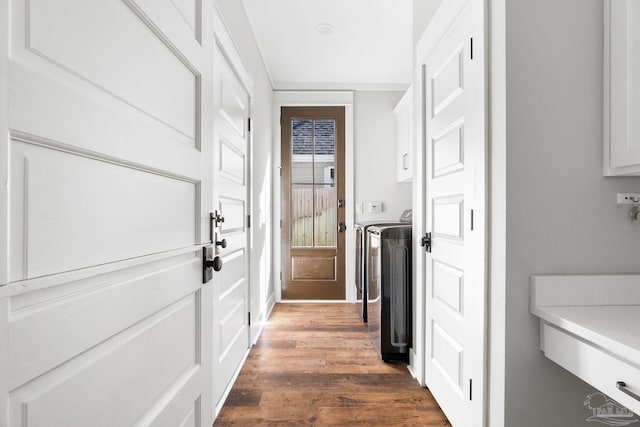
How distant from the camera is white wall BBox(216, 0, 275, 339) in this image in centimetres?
231

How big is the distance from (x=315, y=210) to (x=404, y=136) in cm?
127

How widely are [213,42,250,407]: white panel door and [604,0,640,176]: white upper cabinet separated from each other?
5.00 feet

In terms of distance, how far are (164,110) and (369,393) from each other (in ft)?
5.90

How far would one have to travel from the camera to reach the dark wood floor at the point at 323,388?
5.52ft

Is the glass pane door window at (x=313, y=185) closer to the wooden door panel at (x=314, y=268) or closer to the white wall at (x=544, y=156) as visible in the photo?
the wooden door panel at (x=314, y=268)

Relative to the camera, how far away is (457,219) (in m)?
1.55

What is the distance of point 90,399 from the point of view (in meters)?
0.58

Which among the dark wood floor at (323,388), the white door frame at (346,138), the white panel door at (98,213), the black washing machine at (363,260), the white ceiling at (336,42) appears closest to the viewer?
the white panel door at (98,213)

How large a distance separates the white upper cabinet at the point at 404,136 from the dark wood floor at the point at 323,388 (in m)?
1.68

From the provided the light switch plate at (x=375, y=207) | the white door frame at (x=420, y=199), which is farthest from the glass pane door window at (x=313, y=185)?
the white door frame at (x=420, y=199)

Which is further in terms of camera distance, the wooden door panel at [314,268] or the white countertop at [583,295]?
the wooden door panel at [314,268]

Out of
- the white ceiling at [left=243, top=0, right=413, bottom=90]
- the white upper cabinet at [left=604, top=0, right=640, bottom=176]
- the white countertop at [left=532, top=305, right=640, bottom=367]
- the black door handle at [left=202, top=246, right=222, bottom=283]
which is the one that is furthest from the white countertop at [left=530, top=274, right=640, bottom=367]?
the white ceiling at [left=243, top=0, right=413, bottom=90]

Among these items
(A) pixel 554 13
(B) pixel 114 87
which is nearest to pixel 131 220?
(B) pixel 114 87

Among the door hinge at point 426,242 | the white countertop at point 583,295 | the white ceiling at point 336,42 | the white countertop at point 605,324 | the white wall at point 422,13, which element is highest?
the white ceiling at point 336,42
